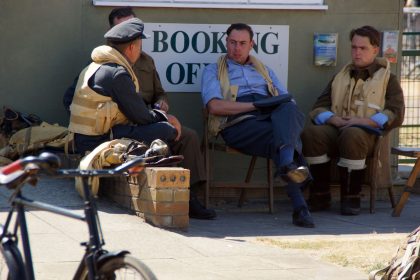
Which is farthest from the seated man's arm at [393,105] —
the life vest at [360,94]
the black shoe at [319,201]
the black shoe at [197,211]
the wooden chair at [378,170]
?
the black shoe at [197,211]

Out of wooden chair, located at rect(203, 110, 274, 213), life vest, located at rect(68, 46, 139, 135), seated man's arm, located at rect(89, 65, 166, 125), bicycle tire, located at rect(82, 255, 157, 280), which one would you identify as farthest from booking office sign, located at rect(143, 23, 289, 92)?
bicycle tire, located at rect(82, 255, 157, 280)

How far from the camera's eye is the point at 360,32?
884cm

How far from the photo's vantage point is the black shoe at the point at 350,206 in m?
8.73

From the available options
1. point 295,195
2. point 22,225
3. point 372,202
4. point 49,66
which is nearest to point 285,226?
point 295,195

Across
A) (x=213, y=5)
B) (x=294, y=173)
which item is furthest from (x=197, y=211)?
(x=213, y=5)

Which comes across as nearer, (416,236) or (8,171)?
(8,171)

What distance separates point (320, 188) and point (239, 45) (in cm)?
151

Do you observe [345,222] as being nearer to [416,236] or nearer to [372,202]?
[372,202]

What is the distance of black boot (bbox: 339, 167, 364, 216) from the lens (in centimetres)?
872

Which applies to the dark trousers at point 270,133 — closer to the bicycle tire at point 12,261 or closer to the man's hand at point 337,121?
the man's hand at point 337,121

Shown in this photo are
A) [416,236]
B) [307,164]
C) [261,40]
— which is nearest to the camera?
[416,236]

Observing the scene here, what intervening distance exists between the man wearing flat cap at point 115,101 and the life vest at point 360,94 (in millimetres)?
1834

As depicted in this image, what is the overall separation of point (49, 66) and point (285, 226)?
2574mm

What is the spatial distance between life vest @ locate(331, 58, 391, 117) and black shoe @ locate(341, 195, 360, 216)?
76 centimetres
